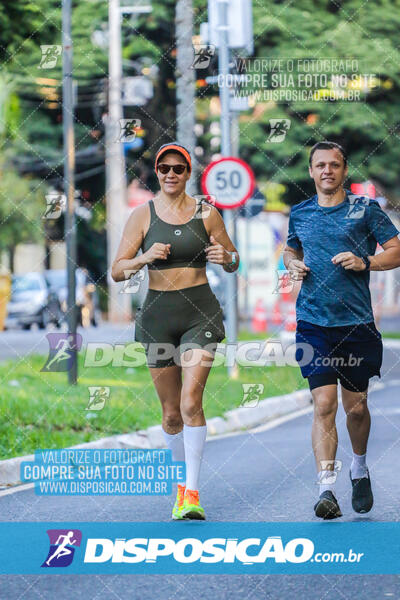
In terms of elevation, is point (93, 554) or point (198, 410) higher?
point (198, 410)

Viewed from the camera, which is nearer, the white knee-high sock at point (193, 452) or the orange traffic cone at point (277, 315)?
the white knee-high sock at point (193, 452)

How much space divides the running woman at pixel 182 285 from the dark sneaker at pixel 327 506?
592mm

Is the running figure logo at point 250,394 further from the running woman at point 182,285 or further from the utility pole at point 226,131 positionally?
the running woman at point 182,285

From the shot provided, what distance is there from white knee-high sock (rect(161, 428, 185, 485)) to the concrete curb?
1.86 metres

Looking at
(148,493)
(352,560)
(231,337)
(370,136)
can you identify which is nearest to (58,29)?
(231,337)

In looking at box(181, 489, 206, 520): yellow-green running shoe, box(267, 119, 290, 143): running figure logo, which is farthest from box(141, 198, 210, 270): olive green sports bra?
box(267, 119, 290, 143): running figure logo

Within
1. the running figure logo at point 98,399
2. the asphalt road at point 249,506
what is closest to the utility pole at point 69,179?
the running figure logo at point 98,399

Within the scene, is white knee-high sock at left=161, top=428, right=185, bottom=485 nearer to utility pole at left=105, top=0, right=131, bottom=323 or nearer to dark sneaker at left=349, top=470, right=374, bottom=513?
dark sneaker at left=349, top=470, right=374, bottom=513

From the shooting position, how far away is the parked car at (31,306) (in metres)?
33.6

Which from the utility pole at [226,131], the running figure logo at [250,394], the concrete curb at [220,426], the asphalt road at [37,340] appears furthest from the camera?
the asphalt road at [37,340]

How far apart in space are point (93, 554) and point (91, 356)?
12.6 meters

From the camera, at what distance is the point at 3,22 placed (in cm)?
1385

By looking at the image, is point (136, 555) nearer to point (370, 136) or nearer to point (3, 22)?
point (3, 22)

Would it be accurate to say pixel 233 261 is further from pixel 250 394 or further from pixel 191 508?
pixel 250 394
